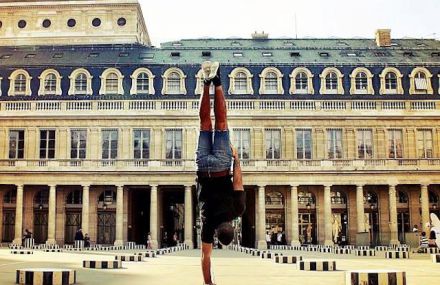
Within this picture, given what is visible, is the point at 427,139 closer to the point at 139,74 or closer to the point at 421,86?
the point at 421,86

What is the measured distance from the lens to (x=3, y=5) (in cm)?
6456

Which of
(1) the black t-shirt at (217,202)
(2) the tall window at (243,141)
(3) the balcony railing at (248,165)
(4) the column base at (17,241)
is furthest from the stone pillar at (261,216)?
(1) the black t-shirt at (217,202)

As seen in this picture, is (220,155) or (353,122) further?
(353,122)

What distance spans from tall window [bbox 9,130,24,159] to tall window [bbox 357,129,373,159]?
87.7ft

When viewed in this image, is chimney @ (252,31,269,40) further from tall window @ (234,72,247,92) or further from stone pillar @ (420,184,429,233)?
stone pillar @ (420,184,429,233)

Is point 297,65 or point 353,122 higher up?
Answer: point 297,65

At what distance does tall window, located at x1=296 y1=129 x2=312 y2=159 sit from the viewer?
5112cm

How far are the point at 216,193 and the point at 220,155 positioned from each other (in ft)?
1.89

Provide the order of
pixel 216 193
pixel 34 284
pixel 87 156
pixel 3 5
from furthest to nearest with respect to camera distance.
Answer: pixel 3 5 → pixel 87 156 → pixel 34 284 → pixel 216 193

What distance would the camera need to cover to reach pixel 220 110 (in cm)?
973

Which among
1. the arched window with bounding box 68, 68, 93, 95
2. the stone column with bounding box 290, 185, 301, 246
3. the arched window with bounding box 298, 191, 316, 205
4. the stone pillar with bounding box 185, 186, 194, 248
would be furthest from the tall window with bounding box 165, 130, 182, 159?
the arched window with bounding box 298, 191, 316, 205

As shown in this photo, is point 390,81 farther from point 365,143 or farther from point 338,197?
point 338,197

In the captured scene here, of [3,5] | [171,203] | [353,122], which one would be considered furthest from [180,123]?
[3,5]

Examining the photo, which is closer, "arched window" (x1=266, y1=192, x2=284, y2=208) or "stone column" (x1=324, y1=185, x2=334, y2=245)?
"stone column" (x1=324, y1=185, x2=334, y2=245)
